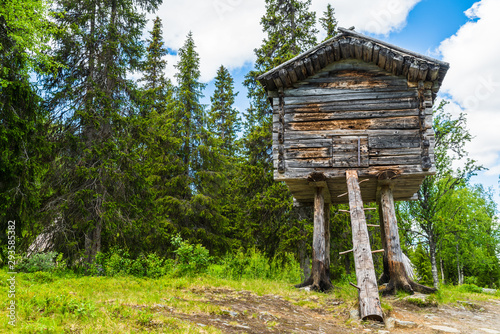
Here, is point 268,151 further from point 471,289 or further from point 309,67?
point 471,289

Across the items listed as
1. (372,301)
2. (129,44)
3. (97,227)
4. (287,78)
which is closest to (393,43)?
(287,78)

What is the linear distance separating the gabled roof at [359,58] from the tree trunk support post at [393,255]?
3.34m

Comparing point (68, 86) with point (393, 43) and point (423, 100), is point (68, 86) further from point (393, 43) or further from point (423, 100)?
point (423, 100)

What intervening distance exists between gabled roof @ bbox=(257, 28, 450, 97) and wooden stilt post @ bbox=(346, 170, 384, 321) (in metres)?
3.31

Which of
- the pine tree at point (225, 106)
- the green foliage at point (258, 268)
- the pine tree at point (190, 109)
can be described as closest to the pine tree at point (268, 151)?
the green foliage at point (258, 268)

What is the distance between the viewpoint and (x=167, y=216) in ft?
59.6

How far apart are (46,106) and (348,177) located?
39.4ft

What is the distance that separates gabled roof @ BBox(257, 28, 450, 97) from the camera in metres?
9.41

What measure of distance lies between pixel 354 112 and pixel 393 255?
4273 millimetres

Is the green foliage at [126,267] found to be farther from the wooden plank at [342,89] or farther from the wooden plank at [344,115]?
the wooden plank at [342,89]

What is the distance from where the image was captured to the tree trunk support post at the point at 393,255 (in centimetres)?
918

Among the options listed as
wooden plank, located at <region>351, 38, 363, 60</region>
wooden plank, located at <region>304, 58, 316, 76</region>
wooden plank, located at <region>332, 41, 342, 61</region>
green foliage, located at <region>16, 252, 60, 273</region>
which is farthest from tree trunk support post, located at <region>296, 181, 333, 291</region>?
green foliage, located at <region>16, 252, 60, 273</region>

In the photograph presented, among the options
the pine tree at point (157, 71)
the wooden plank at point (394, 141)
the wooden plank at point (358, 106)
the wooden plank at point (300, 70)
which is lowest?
the wooden plank at point (394, 141)

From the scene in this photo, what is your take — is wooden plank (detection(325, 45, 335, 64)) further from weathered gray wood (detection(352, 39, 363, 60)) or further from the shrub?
the shrub
